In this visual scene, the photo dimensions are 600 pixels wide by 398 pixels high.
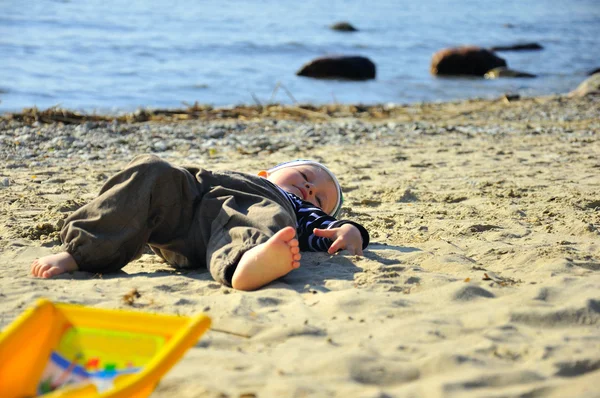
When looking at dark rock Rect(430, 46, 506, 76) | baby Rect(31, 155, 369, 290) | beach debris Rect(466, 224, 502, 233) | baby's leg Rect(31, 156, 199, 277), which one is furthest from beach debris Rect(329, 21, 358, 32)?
baby's leg Rect(31, 156, 199, 277)

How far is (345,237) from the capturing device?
3.47 meters

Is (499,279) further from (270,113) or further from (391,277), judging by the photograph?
(270,113)

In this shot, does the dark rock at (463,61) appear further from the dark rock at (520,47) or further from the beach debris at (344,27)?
the beach debris at (344,27)

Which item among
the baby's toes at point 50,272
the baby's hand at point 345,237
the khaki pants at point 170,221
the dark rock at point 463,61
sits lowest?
the baby's toes at point 50,272

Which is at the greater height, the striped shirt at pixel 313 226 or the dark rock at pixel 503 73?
the dark rock at pixel 503 73

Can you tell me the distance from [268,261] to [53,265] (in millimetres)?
991

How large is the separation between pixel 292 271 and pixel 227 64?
43.3 ft

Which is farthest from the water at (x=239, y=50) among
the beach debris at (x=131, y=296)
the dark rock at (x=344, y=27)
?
the beach debris at (x=131, y=296)

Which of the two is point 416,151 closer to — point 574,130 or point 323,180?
point 574,130

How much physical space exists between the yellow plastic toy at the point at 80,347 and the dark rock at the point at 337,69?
13436 millimetres

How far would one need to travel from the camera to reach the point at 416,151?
6664mm

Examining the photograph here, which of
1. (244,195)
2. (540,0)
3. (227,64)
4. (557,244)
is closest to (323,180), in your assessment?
(244,195)

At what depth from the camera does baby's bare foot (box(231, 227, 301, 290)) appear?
2.92 meters

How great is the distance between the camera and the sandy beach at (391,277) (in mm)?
2164
